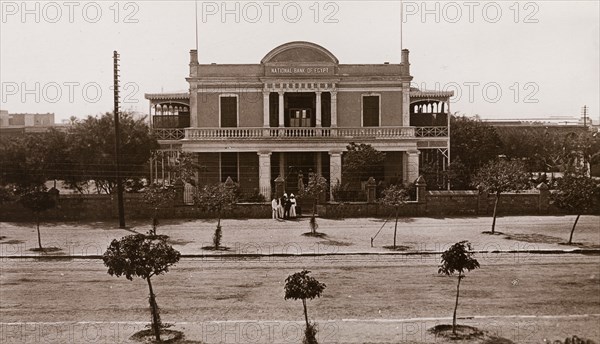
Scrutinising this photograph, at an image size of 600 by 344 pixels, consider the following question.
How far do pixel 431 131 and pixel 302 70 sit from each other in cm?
861

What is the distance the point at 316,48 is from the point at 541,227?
626 inches

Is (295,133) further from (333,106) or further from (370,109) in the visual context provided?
(370,109)

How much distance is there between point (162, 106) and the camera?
39875 millimetres

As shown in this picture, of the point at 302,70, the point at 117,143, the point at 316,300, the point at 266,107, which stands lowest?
the point at 316,300

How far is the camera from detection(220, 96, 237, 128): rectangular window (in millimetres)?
35375

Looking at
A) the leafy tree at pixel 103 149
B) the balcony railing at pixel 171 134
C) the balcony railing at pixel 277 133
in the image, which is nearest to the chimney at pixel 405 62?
the balcony railing at pixel 277 133

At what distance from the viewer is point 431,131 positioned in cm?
3603

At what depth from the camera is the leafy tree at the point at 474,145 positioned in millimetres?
39125

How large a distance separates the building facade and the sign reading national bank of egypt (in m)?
0.06

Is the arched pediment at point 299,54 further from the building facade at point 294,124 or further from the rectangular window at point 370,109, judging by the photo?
the rectangular window at point 370,109

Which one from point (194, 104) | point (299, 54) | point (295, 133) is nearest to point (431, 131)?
point (295, 133)

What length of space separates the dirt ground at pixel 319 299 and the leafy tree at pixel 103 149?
6.07 meters

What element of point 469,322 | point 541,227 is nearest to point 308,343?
point 469,322

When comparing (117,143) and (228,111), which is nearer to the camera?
(117,143)
